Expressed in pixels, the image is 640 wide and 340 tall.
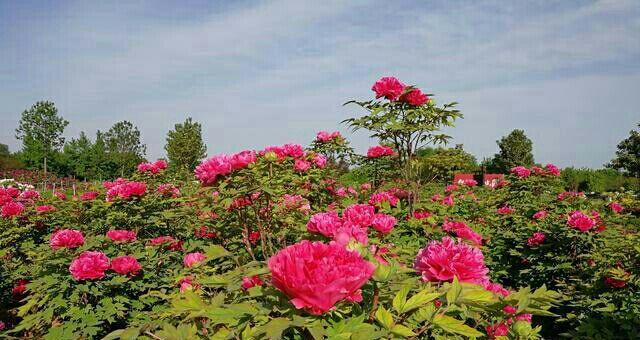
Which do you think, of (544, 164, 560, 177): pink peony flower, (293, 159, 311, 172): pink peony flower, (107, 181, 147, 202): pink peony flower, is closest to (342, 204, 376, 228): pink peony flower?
(293, 159, 311, 172): pink peony flower

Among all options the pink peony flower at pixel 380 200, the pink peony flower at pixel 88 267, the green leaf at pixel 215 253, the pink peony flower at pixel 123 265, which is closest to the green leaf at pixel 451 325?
the green leaf at pixel 215 253

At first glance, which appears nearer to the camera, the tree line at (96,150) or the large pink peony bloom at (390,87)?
the large pink peony bloom at (390,87)

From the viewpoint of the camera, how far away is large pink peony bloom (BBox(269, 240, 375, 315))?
0.90 meters

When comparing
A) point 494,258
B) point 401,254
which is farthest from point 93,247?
point 494,258

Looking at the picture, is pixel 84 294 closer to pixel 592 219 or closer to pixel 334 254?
pixel 334 254

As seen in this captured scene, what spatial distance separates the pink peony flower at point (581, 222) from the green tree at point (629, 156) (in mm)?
34551

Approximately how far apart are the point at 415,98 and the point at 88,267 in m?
2.94

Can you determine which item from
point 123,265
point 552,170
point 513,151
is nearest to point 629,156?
point 513,151

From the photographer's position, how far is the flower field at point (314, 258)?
1.05m

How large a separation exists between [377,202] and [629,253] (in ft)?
6.41

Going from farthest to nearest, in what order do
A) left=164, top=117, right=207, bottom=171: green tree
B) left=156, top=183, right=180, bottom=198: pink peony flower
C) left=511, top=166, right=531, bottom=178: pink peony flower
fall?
left=164, top=117, right=207, bottom=171: green tree < left=511, top=166, right=531, bottom=178: pink peony flower < left=156, top=183, right=180, bottom=198: pink peony flower

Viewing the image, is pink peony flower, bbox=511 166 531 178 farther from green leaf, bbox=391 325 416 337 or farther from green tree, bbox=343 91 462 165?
green leaf, bbox=391 325 416 337

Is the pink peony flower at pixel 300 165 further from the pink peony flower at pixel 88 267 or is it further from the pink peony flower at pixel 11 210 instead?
the pink peony flower at pixel 11 210

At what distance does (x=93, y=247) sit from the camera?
335 cm
